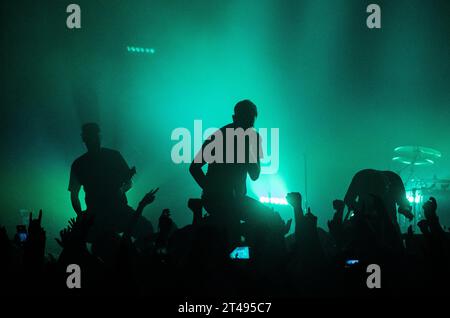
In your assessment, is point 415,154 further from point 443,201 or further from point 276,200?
point 276,200

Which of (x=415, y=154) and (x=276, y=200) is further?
(x=276, y=200)

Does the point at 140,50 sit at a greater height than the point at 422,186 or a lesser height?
greater

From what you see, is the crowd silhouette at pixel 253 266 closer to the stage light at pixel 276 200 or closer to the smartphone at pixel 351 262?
the smartphone at pixel 351 262

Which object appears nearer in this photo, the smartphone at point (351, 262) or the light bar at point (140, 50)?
the smartphone at point (351, 262)

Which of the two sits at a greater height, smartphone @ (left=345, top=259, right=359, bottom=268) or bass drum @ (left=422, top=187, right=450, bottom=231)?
smartphone @ (left=345, top=259, right=359, bottom=268)

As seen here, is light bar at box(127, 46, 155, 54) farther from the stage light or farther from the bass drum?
the bass drum

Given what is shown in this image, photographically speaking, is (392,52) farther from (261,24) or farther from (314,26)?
(261,24)

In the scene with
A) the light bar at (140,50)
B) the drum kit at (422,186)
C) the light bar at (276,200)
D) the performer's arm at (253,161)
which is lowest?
the light bar at (276,200)

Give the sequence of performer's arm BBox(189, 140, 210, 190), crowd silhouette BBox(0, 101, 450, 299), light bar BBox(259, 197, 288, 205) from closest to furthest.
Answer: crowd silhouette BBox(0, 101, 450, 299), performer's arm BBox(189, 140, 210, 190), light bar BBox(259, 197, 288, 205)

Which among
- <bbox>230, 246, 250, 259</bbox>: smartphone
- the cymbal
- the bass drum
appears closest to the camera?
<bbox>230, 246, 250, 259</bbox>: smartphone

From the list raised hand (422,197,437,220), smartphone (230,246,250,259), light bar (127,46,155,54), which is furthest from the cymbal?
raised hand (422,197,437,220)

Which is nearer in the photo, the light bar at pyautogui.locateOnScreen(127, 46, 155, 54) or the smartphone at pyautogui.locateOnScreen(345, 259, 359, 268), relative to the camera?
the smartphone at pyautogui.locateOnScreen(345, 259, 359, 268)

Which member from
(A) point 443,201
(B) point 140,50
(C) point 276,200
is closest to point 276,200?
(C) point 276,200

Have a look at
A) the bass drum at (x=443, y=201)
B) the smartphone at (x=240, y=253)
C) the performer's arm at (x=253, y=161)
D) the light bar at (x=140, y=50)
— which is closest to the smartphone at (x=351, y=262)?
the smartphone at (x=240, y=253)
